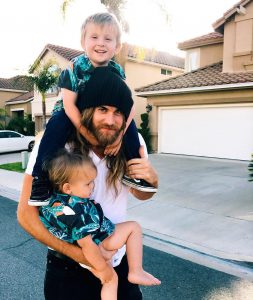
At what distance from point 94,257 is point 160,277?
258 cm

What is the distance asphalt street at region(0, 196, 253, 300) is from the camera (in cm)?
341

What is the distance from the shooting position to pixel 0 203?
734 cm

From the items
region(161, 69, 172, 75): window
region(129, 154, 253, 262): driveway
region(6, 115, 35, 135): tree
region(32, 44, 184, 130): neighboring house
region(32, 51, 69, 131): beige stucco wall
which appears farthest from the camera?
region(6, 115, 35, 135): tree

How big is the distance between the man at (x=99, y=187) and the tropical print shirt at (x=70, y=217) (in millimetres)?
38

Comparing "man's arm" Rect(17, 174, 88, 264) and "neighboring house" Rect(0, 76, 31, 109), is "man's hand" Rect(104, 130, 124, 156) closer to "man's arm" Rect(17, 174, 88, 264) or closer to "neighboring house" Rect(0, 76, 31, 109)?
"man's arm" Rect(17, 174, 88, 264)

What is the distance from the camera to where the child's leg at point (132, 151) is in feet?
5.56

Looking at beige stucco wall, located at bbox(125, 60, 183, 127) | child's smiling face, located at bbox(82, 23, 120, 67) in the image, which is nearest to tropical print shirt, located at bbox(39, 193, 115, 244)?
child's smiling face, located at bbox(82, 23, 120, 67)

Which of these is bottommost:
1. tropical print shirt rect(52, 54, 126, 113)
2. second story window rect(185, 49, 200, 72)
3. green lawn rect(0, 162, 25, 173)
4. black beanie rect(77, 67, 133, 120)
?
green lawn rect(0, 162, 25, 173)

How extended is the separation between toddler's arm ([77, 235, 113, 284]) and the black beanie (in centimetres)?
67

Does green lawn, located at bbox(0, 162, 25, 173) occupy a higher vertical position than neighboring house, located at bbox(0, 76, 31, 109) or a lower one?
lower

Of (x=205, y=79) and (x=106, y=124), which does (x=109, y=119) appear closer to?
(x=106, y=124)

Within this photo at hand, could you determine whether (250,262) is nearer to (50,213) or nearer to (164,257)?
(164,257)

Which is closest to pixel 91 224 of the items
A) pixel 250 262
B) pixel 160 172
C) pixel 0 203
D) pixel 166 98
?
pixel 250 262

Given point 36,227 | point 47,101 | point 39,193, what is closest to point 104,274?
point 36,227
